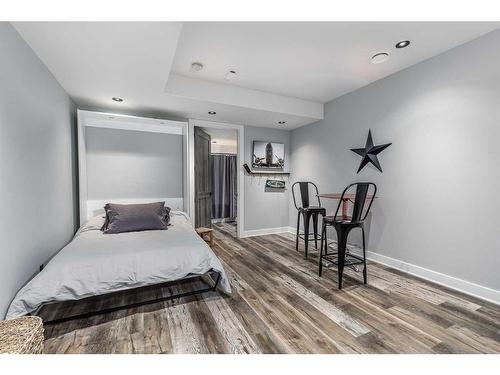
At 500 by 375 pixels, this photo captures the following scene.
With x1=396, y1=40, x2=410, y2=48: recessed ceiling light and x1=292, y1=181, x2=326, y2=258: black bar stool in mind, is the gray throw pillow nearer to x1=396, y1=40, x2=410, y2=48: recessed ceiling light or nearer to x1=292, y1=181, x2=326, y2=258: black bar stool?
x1=292, y1=181, x2=326, y2=258: black bar stool

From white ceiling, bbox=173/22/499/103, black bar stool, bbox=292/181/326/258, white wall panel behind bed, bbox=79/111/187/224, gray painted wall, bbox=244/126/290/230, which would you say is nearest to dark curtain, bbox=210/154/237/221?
gray painted wall, bbox=244/126/290/230

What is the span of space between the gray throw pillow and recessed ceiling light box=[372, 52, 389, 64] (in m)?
3.15

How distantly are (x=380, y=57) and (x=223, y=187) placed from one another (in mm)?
4665

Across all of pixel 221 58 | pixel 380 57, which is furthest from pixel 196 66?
pixel 380 57

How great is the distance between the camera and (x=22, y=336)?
1.15 meters

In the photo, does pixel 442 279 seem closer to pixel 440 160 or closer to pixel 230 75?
pixel 440 160

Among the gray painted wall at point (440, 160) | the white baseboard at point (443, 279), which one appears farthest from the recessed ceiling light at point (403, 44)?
the white baseboard at point (443, 279)

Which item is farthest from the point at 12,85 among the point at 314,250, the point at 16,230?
the point at 314,250

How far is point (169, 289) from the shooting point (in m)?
2.34

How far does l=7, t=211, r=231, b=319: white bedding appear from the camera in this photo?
1572 mm

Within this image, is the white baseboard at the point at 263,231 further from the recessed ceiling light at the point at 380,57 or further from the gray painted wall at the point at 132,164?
the recessed ceiling light at the point at 380,57

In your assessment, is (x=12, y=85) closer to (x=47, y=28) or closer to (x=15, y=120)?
(x=15, y=120)

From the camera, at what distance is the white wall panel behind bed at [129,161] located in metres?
3.17
